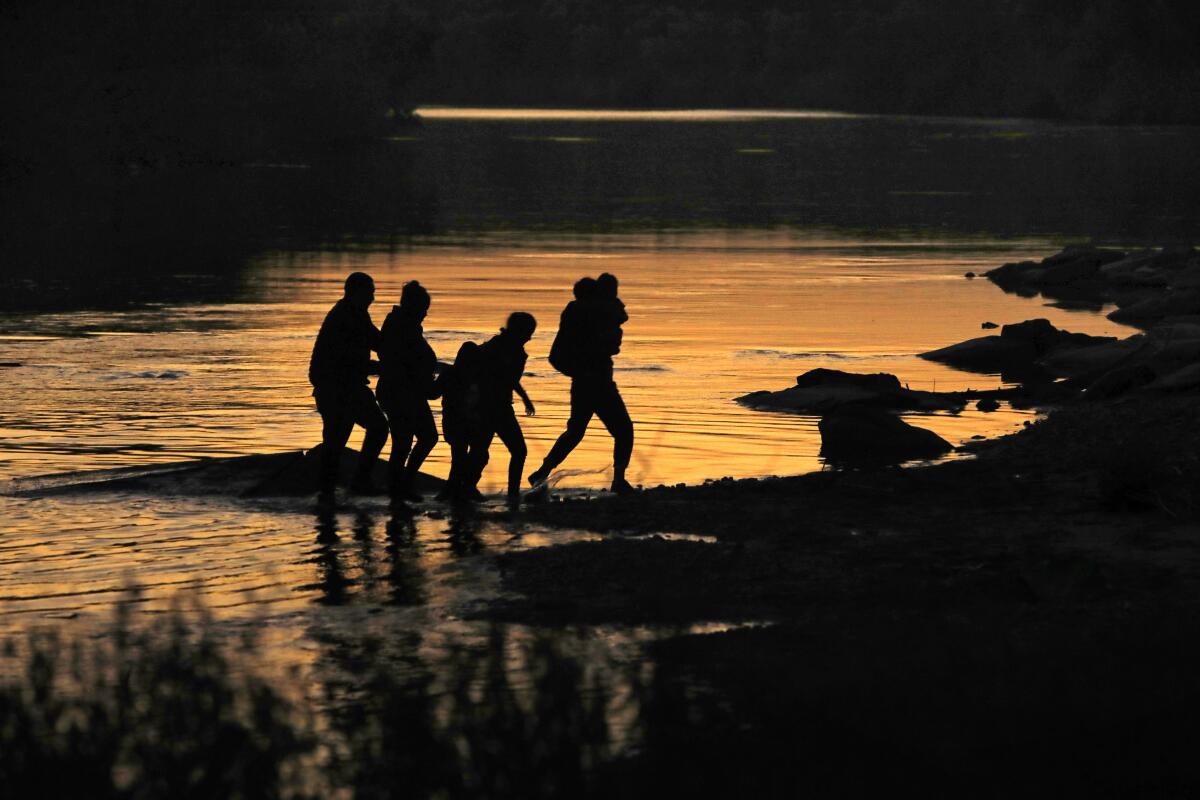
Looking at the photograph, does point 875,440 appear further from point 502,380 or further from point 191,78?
point 191,78

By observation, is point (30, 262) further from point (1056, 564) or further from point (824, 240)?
point (1056, 564)

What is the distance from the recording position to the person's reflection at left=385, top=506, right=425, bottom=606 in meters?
12.4

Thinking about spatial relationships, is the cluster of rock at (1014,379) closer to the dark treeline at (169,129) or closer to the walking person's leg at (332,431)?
the walking person's leg at (332,431)

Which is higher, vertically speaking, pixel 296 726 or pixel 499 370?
pixel 499 370

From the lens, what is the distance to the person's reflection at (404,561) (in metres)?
12.4

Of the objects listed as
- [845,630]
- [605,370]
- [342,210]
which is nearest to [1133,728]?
[845,630]

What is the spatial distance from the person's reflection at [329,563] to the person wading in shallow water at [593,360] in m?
1.98

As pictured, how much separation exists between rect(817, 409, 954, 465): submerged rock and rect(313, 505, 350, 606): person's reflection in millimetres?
4960

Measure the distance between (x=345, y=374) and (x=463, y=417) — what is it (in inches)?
34.9

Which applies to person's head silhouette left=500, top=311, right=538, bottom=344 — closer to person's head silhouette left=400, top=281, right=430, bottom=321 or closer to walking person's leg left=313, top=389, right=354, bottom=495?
person's head silhouette left=400, top=281, right=430, bottom=321

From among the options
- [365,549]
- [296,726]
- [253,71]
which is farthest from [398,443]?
[253,71]

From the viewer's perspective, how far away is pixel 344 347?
15141mm

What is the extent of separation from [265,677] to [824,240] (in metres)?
41.4

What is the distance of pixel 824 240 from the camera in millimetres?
50906
